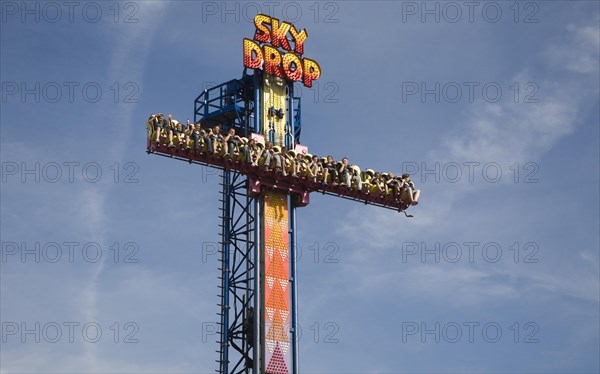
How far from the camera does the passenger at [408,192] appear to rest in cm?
8169

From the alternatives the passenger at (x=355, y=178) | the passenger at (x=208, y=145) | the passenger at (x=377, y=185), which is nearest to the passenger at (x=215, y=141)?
the passenger at (x=208, y=145)

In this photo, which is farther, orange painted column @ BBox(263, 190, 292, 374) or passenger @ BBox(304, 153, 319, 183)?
passenger @ BBox(304, 153, 319, 183)

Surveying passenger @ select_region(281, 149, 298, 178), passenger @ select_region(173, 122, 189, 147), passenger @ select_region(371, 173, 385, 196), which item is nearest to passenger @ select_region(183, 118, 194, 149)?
passenger @ select_region(173, 122, 189, 147)

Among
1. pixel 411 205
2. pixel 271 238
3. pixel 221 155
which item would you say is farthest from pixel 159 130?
pixel 411 205

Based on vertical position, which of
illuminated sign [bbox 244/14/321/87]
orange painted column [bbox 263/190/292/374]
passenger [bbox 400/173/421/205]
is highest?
illuminated sign [bbox 244/14/321/87]

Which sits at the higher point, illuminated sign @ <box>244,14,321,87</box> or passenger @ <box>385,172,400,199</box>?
illuminated sign @ <box>244,14,321,87</box>

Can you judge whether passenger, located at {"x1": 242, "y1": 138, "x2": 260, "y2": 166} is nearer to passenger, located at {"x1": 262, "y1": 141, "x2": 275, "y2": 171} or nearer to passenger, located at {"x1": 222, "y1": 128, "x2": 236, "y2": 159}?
passenger, located at {"x1": 262, "y1": 141, "x2": 275, "y2": 171}

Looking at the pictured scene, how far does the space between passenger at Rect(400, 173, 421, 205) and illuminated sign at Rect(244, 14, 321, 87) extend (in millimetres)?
7210

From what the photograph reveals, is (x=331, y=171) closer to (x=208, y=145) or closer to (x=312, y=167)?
(x=312, y=167)

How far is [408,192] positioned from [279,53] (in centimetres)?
1004

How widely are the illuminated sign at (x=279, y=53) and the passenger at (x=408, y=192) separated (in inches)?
284

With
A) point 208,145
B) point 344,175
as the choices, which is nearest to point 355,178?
point 344,175

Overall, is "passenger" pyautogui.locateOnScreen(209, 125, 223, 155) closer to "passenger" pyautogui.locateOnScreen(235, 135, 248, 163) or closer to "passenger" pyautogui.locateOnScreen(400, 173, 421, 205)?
"passenger" pyautogui.locateOnScreen(235, 135, 248, 163)

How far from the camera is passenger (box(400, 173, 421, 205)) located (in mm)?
81688
